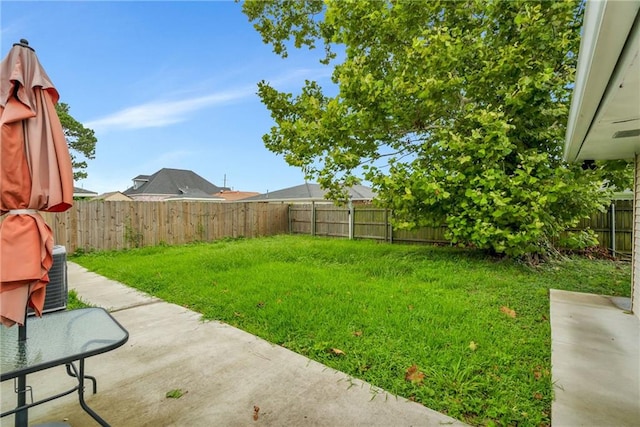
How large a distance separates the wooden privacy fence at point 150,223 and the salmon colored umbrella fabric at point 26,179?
325 inches

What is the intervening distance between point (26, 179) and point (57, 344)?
35.6 inches

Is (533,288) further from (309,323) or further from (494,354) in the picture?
(309,323)

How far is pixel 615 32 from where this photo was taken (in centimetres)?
120

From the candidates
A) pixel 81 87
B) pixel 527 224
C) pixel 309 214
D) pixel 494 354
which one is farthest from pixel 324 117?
pixel 81 87

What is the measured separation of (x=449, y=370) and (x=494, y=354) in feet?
1.68

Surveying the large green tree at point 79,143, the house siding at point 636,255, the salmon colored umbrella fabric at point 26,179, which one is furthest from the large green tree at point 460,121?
the large green tree at point 79,143

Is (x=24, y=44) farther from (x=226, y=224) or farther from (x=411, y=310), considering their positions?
(x=226, y=224)

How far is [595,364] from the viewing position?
250 centimetres

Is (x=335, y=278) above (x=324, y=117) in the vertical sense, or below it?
below

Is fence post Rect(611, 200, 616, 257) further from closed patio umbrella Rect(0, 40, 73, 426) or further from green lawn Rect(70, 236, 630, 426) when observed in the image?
closed patio umbrella Rect(0, 40, 73, 426)

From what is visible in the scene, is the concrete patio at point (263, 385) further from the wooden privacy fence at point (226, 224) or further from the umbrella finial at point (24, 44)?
the wooden privacy fence at point (226, 224)

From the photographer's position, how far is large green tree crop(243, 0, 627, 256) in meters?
5.52

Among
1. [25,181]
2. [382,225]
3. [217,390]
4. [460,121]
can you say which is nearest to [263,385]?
[217,390]

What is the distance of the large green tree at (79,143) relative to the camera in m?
19.0
